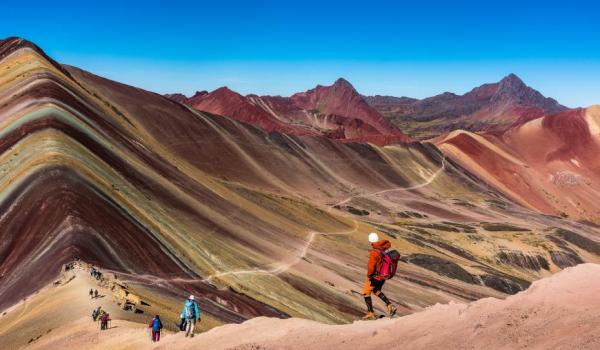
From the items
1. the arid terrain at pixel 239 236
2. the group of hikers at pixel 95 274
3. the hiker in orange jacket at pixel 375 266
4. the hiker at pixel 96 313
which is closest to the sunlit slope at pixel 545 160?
the arid terrain at pixel 239 236

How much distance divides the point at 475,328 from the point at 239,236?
124 ft

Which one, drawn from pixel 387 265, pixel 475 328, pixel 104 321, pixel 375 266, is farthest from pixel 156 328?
pixel 475 328

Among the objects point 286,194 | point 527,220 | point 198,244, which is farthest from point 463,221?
point 198,244

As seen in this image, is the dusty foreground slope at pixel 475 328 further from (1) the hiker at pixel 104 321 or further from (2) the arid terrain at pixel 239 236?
(1) the hiker at pixel 104 321

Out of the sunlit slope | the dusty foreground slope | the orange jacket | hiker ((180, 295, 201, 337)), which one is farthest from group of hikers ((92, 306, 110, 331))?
the sunlit slope

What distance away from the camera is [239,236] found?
47.1m

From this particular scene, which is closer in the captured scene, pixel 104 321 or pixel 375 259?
pixel 375 259

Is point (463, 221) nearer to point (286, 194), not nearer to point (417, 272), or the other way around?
point (286, 194)

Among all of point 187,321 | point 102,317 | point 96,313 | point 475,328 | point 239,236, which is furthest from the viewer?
point 239,236

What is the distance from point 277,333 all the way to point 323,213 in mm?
61158

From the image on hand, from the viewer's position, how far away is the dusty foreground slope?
9.29 metres

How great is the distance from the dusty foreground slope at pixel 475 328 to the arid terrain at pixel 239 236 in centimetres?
4

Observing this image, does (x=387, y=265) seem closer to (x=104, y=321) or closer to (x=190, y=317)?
(x=190, y=317)

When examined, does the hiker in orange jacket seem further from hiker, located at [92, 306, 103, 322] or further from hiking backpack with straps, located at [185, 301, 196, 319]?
hiker, located at [92, 306, 103, 322]
